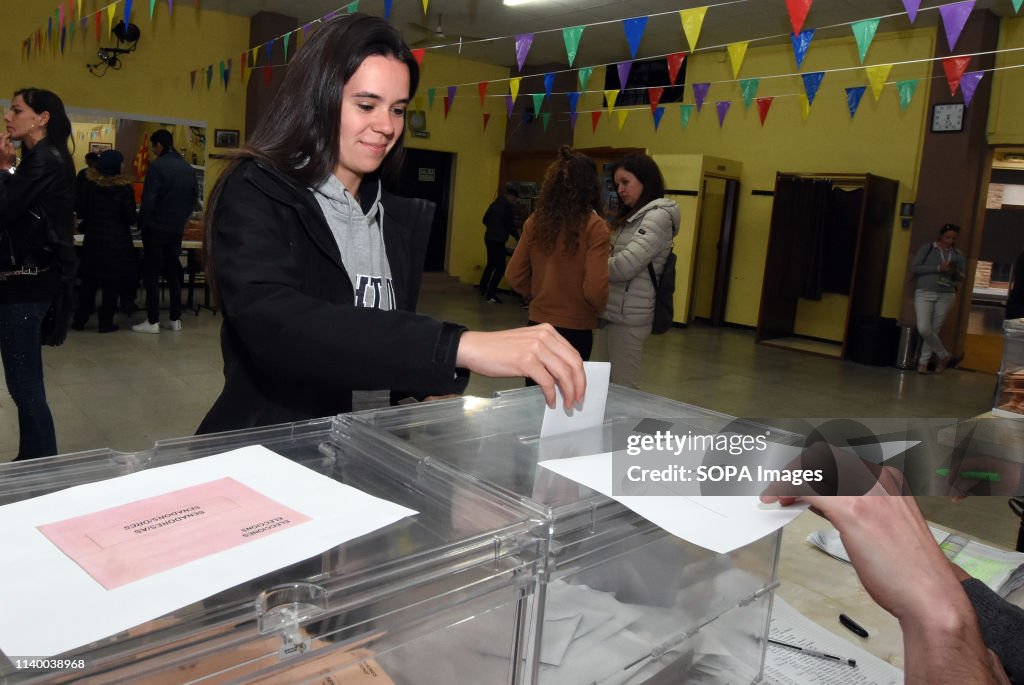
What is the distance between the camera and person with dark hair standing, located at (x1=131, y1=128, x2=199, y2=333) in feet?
21.5

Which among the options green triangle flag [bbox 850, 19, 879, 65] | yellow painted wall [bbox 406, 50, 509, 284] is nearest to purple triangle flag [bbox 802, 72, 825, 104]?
green triangle flag [bbox 850, 19, 879, 65]

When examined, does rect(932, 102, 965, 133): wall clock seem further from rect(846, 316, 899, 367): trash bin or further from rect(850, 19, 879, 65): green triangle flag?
rect(850, 19, 879, 65): green triangle flag

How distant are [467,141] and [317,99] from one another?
11.2 meters

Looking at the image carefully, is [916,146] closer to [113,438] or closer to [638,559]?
[113,438]

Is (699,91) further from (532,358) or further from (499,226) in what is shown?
(532,358)

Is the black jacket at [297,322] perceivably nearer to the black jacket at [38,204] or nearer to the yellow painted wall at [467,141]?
the black jacket at [38,204]

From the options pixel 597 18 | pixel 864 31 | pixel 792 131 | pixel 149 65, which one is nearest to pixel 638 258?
pixel 864 31

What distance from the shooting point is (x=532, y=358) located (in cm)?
86

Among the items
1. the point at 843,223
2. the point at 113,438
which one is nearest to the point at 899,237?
the point at 843,223

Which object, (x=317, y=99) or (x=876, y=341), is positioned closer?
(x=317, y=99)

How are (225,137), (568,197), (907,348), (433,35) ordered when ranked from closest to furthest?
(568,197), (907,348), (433,35), (225,137)

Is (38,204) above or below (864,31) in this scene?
below

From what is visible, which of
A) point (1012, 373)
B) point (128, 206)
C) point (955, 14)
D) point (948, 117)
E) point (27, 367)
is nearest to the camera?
point (1012, 373)

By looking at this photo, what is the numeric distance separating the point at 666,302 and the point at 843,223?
5579 millimetres
